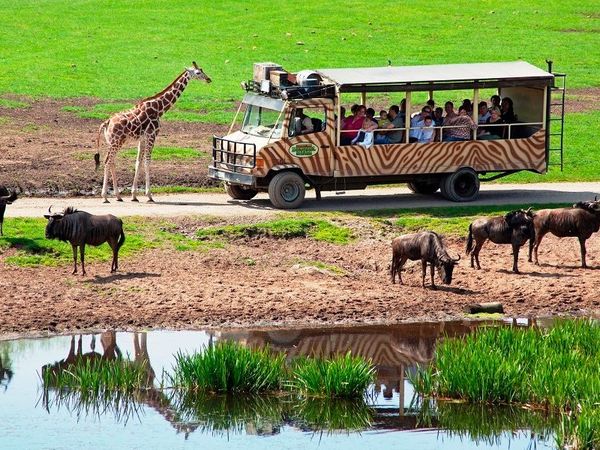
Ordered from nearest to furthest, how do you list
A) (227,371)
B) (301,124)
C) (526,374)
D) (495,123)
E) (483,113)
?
1. (526,374)
2. (227,371)
3. (301,124)
4. (483,113)
5. (495,123)

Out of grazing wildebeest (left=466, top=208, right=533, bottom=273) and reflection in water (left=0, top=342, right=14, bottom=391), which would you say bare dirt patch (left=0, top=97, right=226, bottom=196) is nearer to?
grazing wildebeest (left=466, top=208, right=533, bottom=273)

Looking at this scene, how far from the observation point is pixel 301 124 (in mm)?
30062

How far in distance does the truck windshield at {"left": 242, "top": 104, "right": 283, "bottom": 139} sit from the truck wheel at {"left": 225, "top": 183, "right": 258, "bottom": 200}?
121 centimetres

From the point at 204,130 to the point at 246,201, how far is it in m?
8.72

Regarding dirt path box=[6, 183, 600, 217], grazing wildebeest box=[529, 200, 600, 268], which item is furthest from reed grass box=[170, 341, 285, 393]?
dirt path box=[6, 183, 600, 217]

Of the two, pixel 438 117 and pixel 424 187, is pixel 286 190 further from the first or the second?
pixel 424 187

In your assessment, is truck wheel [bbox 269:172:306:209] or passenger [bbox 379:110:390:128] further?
passenger [bbox 379:110:390:128]

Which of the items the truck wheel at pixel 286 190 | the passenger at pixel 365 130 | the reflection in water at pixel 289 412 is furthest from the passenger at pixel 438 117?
the reflection in water at pixel 289 412

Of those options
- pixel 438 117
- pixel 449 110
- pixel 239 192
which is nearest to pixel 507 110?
pixel 449 110

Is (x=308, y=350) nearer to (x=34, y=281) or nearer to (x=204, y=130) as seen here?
(x=34, y=281)

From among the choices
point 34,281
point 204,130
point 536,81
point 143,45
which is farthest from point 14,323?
point 143,45

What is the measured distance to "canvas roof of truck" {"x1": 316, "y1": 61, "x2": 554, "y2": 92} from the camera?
3019 cm

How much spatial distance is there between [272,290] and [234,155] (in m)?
6.05

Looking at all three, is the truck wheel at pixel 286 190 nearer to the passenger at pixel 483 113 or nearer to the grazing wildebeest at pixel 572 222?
the passenger at pixel 483 113
